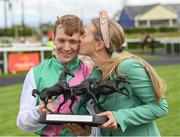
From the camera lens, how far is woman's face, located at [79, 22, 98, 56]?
9.77ft

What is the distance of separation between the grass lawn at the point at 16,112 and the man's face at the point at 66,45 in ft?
18.1

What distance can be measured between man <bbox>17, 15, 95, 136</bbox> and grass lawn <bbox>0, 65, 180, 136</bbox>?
5.46 meters

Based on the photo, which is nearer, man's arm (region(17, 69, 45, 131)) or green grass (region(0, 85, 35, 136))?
man's arm (region(17, 69, 45, 131))

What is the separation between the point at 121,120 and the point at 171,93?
35.7 feet

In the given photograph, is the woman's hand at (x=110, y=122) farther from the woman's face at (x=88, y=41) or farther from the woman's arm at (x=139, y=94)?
the woman's face at (x=88, y=41)

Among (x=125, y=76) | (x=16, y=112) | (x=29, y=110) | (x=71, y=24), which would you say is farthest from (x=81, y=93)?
(x=16, y=112)

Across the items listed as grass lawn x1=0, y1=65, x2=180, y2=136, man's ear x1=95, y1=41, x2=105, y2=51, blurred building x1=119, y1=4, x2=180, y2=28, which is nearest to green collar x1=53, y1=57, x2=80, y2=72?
man's ear x1=95, y1=41, x2=105, y2=51

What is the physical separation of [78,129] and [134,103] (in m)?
0.35

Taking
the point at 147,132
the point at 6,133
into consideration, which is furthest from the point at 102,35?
the point at 6,133

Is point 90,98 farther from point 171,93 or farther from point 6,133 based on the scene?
point 171,93

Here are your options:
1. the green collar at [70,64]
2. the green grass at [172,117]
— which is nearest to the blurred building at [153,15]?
the green grass at [172,117]

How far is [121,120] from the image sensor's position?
281cm

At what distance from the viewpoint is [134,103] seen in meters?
Result: 2.92

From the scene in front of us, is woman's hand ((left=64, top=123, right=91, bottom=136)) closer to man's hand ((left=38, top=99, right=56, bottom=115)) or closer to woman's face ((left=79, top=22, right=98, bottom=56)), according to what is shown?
man's hand ((left=38, top=99, right=56, bottom=115))
